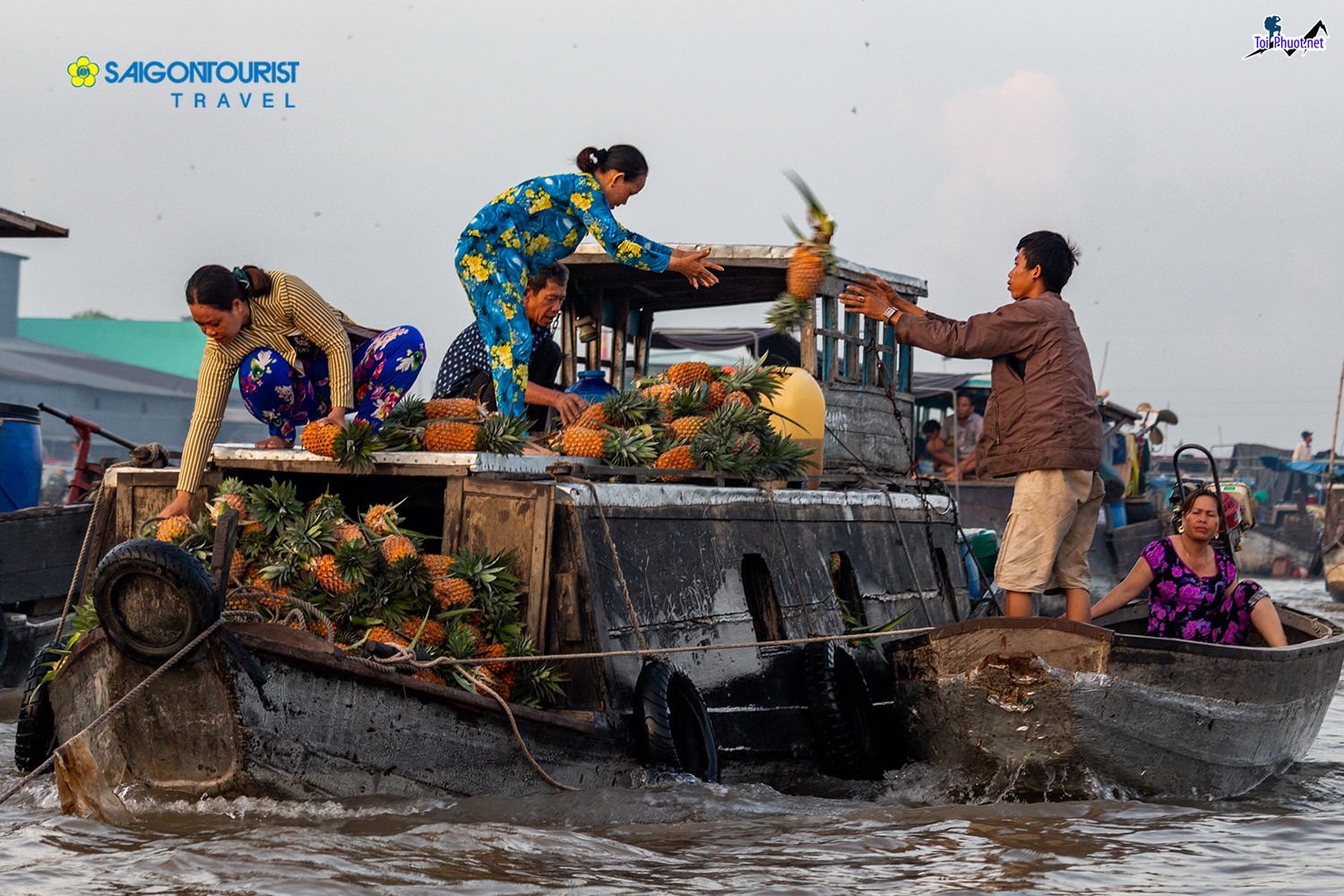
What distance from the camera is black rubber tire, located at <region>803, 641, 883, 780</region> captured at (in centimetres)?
629

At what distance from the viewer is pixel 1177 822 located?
558 cm

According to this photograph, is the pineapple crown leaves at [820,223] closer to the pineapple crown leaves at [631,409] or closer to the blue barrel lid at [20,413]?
the pineapple crown leaves at [631,409]

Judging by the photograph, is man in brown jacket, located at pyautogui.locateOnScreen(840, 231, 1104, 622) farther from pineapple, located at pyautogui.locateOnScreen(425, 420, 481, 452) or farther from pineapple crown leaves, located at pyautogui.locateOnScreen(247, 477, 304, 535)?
pineapple crown leaves, located at pyautogui.locateOnScreen(247, 477, 304, 535)

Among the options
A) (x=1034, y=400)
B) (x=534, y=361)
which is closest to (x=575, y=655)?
(x=1034, y=400)

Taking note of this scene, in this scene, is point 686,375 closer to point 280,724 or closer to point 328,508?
point 328,508

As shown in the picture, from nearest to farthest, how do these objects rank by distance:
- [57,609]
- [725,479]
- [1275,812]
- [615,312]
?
[1275,812]
[725,479]
[57,609]
[615,312]

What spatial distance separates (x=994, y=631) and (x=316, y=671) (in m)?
2.77

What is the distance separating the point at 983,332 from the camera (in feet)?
18.6

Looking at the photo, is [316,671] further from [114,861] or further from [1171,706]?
[1171,706]

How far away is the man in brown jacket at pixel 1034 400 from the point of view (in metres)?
5.66

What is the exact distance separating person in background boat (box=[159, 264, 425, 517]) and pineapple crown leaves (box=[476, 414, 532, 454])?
0.43 metres

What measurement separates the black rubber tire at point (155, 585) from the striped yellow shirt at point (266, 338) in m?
1.51

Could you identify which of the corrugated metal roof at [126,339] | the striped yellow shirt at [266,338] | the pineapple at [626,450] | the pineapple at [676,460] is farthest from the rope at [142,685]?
the corrugated metal roof at [126,339]

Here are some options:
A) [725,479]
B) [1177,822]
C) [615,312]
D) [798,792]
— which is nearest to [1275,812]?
[1177,822]
